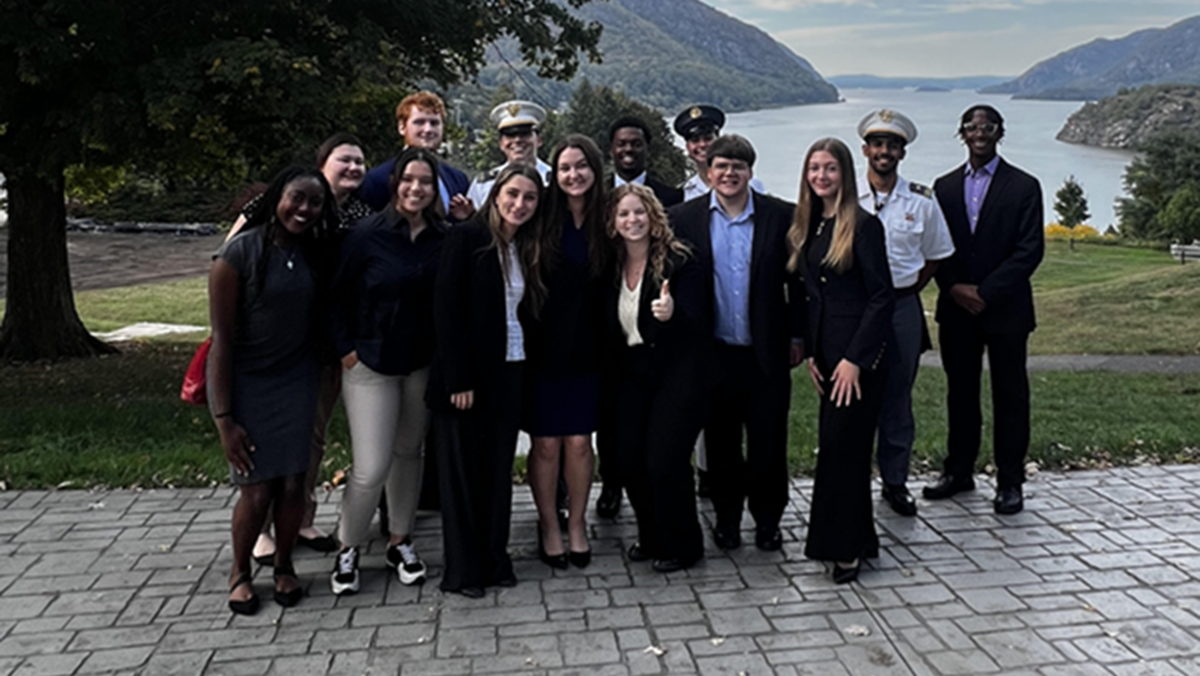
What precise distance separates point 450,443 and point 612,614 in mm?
1053

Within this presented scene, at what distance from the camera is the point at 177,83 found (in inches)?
345

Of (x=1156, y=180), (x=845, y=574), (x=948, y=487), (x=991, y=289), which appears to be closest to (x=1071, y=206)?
(x=1156, y=180)

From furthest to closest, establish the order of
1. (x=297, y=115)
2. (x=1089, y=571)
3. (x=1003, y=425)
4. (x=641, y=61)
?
1. (x=641, y=61)
2. (x=297, y=115)
3. (x=1003, y=425)
4. (x=1089, y=571)

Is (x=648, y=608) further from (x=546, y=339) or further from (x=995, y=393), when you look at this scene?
(x=995, y=393)

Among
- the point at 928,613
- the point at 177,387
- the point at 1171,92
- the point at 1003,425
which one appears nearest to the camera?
the point at 928,613

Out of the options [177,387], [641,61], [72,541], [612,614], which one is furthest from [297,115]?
[641,61]

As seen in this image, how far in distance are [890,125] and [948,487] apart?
2.15m

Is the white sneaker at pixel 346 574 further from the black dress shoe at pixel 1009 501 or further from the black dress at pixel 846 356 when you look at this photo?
the black dress shoe at pixel 1009 501

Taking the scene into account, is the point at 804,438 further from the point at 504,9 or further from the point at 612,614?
the point at 504,9

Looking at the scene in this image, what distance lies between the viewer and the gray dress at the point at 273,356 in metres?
4.18

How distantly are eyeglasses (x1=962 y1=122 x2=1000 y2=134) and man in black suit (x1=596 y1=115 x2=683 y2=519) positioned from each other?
5.22ft

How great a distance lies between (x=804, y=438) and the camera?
754cm

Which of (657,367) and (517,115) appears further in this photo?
(517,115)

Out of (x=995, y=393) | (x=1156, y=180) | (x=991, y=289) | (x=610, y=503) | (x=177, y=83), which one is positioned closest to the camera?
(x=991, y=289)
